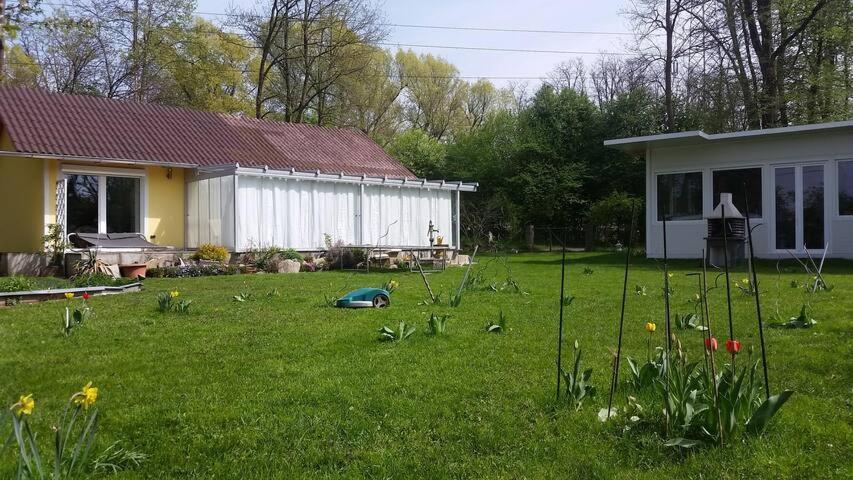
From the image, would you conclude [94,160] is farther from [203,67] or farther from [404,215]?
[203,67]

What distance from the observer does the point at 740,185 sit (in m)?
15.4

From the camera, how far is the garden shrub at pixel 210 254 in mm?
14156

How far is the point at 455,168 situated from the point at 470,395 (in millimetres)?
27873

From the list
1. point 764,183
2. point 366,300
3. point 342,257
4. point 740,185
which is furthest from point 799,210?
point 366,300

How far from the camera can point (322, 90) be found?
28.4m

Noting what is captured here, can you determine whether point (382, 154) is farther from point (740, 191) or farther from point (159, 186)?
point (740, 191)

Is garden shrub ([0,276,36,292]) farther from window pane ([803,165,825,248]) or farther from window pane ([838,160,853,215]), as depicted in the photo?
window pane ([838,160,853,215])

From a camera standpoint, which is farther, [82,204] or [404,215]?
[404,215]

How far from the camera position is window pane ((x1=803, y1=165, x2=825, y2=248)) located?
14.3 meters

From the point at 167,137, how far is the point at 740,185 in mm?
14405

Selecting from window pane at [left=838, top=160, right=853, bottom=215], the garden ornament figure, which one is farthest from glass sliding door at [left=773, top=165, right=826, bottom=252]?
the garden ornament figure

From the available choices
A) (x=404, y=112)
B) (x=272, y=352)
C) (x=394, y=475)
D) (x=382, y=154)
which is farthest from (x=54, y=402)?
(x=404, y=112)

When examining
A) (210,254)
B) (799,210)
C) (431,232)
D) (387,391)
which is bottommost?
(387,391)

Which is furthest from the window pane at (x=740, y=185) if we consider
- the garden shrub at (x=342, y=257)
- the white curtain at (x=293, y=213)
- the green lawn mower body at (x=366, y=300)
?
the green lawn mower body at (x=366, y=300)
